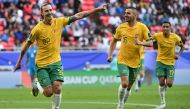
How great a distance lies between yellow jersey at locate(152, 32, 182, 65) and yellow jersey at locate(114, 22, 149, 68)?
306 cm

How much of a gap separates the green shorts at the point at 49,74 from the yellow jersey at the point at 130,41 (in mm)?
3134

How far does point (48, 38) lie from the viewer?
1667 cm

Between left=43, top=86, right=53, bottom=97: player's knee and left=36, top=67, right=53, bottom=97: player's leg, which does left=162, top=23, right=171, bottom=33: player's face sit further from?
left=43, top=86, right=53, bottom=97: player's knee

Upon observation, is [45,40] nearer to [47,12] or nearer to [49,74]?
[47,12]

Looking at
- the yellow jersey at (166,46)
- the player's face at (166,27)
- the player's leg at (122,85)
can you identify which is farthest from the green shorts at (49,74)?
the yellow jersey at (166,46)

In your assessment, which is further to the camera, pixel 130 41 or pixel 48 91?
pixel 130 41

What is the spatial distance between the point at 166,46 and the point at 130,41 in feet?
11.3

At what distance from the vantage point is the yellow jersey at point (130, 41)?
1938 centimetres

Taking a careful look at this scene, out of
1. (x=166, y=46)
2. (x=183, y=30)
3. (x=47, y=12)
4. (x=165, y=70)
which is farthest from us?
(x=183, y=30)

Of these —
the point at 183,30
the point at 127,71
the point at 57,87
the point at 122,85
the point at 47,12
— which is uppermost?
the point at 47,12

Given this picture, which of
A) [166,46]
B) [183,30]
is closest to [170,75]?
[166,46]

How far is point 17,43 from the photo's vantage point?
3753 centimetres

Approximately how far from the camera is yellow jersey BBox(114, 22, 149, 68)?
19.4m

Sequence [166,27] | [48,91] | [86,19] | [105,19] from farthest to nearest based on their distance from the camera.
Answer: [105,19]
[86,19]
[166,27]
[48,91]
